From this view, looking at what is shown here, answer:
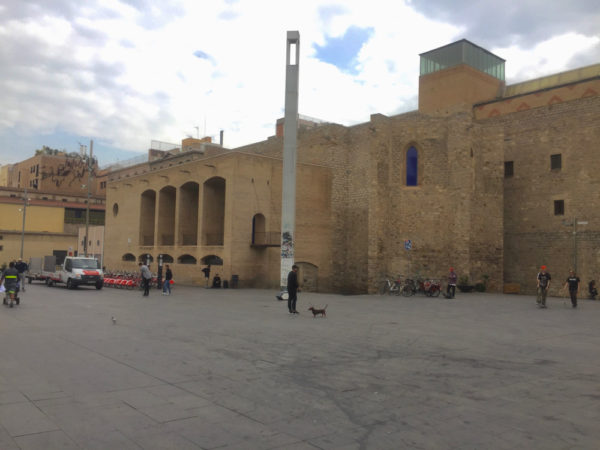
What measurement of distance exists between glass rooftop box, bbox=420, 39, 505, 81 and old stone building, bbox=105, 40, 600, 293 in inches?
277

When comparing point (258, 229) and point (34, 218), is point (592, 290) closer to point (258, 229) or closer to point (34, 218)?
point (258, 229)

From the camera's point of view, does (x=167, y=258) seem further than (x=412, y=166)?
Yes

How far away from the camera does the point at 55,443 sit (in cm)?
468

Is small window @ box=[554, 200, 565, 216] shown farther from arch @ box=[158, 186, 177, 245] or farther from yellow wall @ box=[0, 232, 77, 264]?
yellow wall @ box=[0, 232, 77, 264]

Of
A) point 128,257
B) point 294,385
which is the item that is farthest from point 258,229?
Answer: point 294,385

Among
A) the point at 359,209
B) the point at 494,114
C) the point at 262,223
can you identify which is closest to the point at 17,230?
the point at 262,223

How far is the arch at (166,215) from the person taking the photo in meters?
39.9

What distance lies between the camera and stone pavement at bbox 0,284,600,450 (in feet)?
16.6

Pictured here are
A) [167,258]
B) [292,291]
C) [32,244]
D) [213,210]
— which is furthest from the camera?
[32,244]

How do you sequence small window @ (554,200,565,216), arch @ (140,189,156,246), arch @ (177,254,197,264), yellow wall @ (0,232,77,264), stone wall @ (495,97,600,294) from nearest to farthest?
stone wall @ (495,97,600,294) → small window @ (554,200,565,216) → arch @ (177,254,197,264) → arch @ (140,189,156,246) → yellow wall @ (0,232,77,264)

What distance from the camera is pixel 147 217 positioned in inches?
1711

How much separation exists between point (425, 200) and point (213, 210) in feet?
46.4

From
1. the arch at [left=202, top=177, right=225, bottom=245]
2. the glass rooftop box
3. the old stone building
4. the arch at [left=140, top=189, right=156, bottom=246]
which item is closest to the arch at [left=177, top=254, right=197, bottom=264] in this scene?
the old stone building

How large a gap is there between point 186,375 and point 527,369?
5457mm
